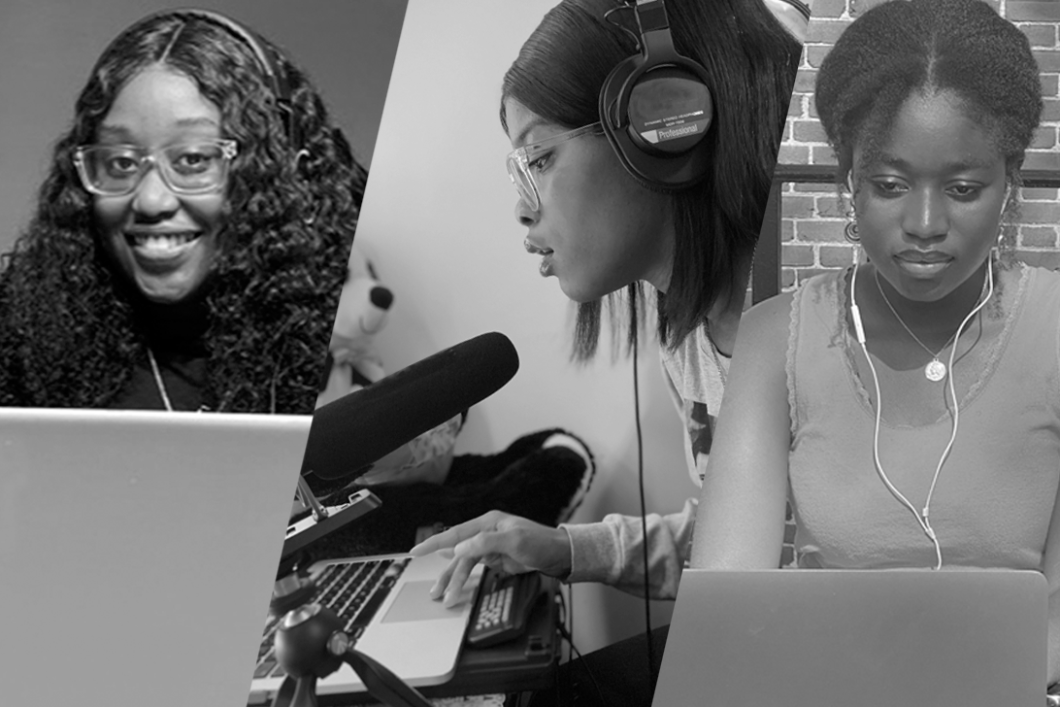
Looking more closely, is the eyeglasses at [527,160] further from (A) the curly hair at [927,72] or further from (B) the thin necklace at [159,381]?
(B) the thin necklace at [159,381]

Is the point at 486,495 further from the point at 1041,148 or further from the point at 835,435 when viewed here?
the point at 1041,148

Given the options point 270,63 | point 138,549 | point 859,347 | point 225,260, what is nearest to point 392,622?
point 859,347

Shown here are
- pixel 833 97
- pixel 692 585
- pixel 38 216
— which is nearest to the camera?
pixel 692 585

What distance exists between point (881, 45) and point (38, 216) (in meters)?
1.39

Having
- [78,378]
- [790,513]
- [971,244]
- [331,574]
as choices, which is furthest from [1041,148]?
[78,378]

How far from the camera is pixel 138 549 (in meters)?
1.46

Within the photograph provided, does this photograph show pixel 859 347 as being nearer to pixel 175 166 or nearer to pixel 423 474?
pixel 423 474

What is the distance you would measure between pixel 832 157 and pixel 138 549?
3.93 feet

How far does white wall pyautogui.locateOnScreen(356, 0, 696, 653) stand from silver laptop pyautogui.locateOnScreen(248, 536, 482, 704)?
0.11 meters

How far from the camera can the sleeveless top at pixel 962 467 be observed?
1.08m

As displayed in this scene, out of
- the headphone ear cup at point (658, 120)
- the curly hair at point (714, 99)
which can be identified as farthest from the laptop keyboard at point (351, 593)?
the headphone ear cup at point (658, 120)

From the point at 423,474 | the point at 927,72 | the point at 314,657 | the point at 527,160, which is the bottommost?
the point at 314,657

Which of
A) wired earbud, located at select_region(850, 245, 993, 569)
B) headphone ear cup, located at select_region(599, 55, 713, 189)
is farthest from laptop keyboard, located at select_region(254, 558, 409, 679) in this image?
wired earbud, located at select_region(850, 245, 993, 569)

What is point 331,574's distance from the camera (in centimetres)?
77
